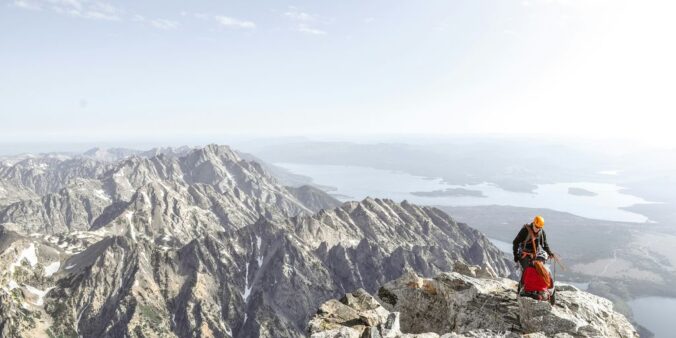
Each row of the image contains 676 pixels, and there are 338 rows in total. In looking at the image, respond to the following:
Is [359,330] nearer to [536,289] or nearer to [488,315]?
[488,315]

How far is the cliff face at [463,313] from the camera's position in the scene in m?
20.4

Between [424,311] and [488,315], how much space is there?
6122 millimetres

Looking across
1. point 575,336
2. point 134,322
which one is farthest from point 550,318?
point 134,322

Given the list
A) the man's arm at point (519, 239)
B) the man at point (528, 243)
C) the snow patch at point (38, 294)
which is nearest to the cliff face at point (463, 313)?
the man at point (528, 243)

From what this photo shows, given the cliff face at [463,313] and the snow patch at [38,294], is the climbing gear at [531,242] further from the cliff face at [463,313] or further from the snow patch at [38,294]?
the snow patch at [38,294]

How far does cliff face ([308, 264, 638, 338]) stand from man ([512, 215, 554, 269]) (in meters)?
2.51

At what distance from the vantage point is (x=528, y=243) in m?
22.0

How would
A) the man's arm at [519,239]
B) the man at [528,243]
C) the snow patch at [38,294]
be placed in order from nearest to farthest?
the man at [528,243] < the man's arm at [519,239] < the snow patch at [38,294]

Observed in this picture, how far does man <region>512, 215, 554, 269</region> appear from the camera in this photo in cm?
2156

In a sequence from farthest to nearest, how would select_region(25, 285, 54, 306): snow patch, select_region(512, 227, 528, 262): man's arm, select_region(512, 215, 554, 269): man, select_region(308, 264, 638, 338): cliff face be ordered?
1. select_region(25, 285, 54, 306): snow patch
2. select_region(512, 227, 528, 262): man's arm
3. select_region(512, 215, 554, 269): man
4. select_region(308, 264, 638, 338): cliff face

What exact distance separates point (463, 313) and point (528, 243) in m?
6.75

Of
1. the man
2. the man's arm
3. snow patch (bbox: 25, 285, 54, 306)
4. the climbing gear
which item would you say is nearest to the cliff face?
the man

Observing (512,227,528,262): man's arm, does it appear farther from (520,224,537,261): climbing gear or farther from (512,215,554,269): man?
(520,224,537,261): climbing gear

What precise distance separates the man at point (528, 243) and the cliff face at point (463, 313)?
2510mm
